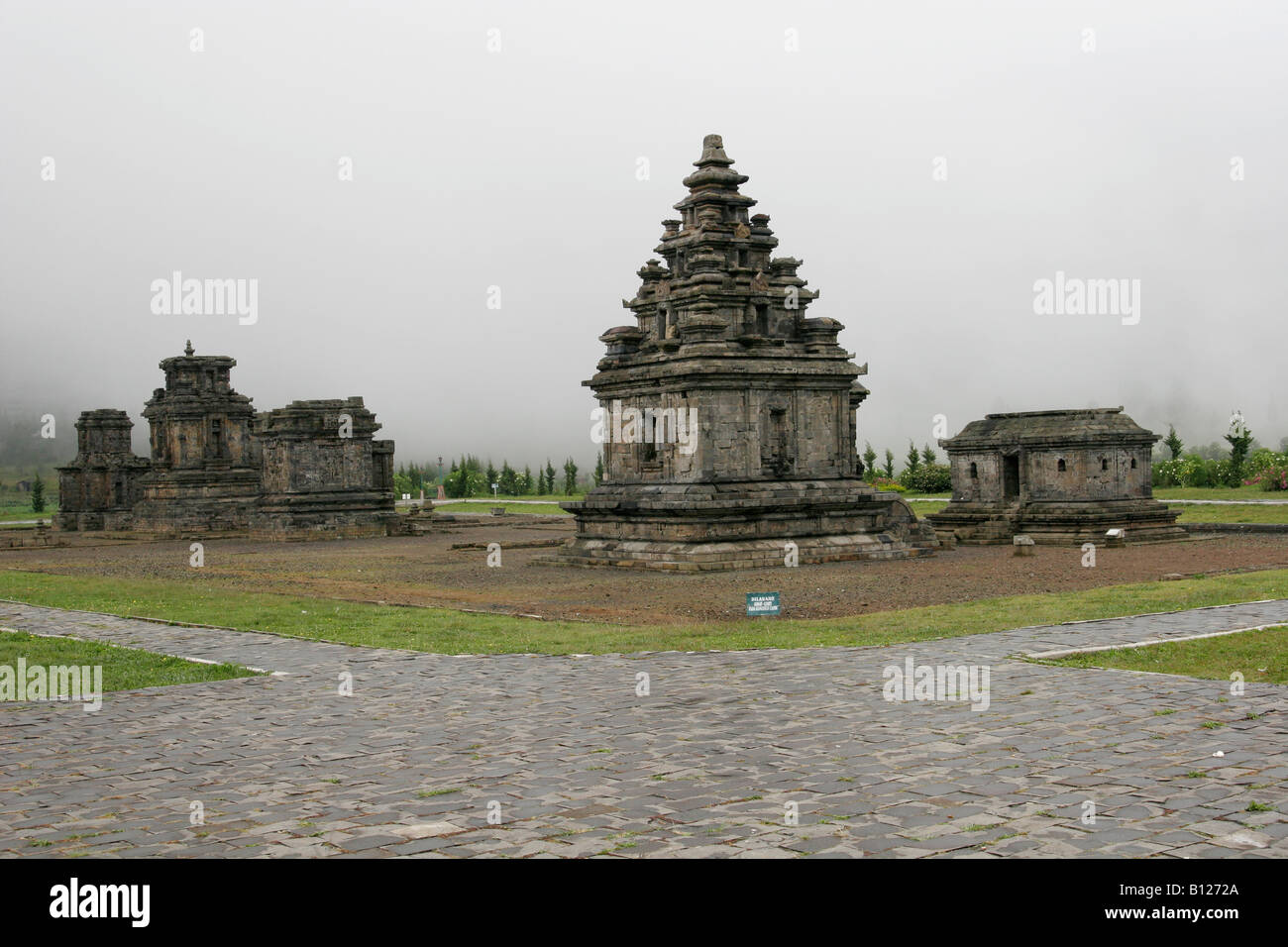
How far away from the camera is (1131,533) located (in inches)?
1393

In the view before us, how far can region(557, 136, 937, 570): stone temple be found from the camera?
29938 mm

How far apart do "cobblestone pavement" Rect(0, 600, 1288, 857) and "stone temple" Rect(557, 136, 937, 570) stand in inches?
659

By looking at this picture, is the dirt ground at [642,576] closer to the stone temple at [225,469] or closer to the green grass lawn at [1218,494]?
the stone temple at [225,469]

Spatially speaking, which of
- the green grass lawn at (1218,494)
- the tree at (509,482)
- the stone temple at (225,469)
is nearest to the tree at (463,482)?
the tree at (509,482)

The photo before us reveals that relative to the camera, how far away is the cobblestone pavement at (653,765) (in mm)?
6930

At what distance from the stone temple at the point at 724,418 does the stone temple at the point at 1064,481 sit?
4.27 metres

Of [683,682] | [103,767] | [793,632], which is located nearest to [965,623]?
[793,632]

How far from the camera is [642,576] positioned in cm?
2789

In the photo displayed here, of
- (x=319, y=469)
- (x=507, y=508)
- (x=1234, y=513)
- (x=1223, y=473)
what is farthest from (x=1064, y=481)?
(x=507, y=508)

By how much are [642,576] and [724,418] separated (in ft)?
15.8

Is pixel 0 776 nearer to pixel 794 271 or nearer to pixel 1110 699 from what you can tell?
pixel 1110 699

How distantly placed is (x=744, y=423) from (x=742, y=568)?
3.84 meters

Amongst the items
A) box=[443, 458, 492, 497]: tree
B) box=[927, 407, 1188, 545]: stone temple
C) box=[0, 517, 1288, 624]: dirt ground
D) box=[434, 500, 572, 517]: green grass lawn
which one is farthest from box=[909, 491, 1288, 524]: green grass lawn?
box=[443, 458, 492, 497]: tree

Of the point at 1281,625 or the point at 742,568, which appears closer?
the point at 1281,625
